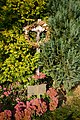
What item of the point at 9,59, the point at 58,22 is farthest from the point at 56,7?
the point at 9,59

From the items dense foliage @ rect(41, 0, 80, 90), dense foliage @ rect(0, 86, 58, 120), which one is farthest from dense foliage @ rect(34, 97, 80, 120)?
dense foliage @ rect(41, 0, 80, 90)

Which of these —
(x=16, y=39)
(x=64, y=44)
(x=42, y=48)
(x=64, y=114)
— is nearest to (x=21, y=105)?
(x=64, y=114)

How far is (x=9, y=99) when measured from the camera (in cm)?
711

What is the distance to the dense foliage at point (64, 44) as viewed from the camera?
7438 mm

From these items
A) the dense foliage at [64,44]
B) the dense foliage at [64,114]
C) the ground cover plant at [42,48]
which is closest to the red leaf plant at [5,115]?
the dense foliage at [64,114]

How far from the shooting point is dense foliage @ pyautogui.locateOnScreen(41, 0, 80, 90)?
7.44 m

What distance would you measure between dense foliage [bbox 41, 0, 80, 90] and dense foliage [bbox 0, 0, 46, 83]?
16.3 inches

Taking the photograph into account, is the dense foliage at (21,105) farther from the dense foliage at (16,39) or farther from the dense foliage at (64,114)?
the dense foliage at (16,39)

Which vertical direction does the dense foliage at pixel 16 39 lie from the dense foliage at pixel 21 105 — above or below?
above

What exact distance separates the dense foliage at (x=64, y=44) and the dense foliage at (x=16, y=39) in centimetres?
41

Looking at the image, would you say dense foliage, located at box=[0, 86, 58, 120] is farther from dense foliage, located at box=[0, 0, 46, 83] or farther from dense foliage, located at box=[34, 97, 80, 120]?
dense foliage, located at box=[0, 0, 46, 83]

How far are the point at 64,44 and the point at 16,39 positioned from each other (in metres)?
1.29

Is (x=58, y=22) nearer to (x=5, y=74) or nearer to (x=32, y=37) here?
(x=32, y=37)

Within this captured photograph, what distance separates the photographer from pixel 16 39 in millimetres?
7809
